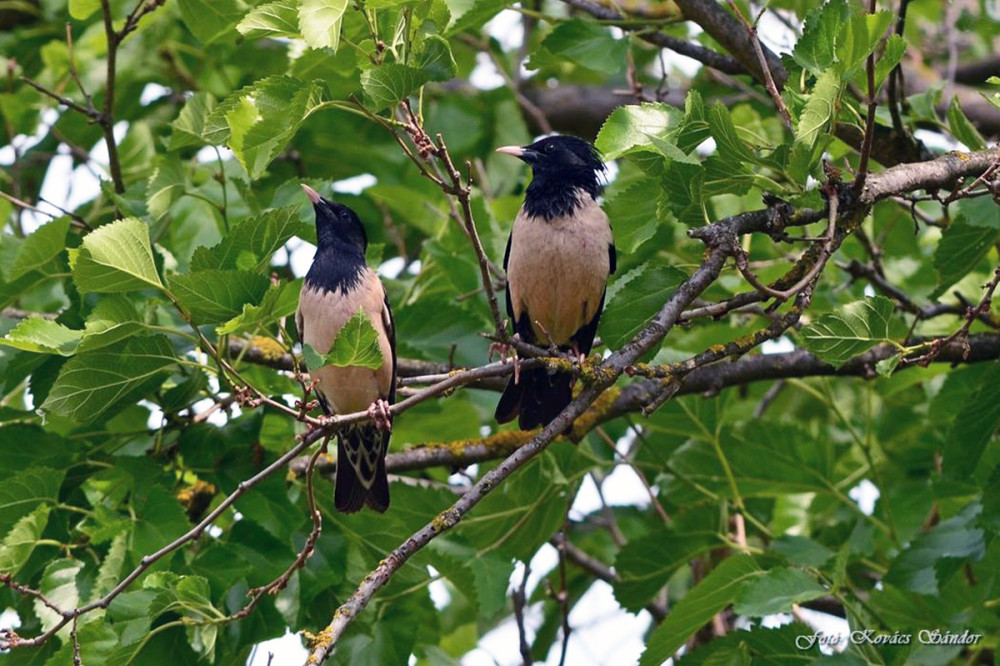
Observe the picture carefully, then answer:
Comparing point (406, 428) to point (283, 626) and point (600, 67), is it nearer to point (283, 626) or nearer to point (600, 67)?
point (283, 626)

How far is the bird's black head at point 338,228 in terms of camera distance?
19.0ft

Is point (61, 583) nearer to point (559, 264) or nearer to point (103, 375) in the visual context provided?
point (103, 375)

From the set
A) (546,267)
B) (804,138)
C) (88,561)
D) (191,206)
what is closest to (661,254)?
(546,267)

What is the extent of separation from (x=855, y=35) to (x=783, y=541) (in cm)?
255

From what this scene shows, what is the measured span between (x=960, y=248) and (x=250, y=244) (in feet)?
8.96

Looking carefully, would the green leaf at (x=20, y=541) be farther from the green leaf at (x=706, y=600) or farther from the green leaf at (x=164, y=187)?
the green leaf at (x=706, y=600)

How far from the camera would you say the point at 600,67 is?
514 cm

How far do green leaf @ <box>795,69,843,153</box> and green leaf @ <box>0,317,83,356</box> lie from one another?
A: 7.64ft

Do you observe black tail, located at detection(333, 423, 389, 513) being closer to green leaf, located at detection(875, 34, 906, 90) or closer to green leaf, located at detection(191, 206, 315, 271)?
green leaf, located at detection(191, 206, 315, 271)

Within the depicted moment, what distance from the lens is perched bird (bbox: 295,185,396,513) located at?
5152 millimetres

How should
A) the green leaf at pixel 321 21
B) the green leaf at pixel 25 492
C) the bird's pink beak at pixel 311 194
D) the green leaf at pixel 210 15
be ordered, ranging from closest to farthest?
the green leaf at pixel 321 21 < the green leaf at pixel 25 492 < the green leaf at pixel 210 15 < the bird's pink beak at pixel 311 194

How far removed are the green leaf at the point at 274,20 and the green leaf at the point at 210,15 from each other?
1138 mm

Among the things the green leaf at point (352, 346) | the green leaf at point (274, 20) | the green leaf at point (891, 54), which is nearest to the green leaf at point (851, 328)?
the green leaf at point (891, 54)

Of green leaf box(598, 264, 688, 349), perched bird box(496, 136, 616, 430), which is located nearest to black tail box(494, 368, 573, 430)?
perched bird box(496, 136, 616, 430)
